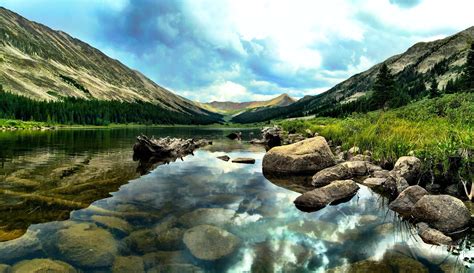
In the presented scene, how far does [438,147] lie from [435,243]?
27.0 feet

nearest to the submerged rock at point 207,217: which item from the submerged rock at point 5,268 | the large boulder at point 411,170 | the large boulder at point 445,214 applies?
the submerged rock at point 5,268

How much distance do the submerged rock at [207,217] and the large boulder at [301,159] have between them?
1138cm

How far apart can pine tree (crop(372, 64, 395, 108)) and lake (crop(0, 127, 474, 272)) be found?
9260 centimetres

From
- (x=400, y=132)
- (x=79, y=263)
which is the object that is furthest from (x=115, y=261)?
(x=400, y=132)

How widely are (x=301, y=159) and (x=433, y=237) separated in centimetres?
1382

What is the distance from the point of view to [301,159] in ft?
81.4

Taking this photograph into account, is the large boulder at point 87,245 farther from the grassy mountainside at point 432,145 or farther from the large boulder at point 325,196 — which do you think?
the grassy mountainside at point 432,145

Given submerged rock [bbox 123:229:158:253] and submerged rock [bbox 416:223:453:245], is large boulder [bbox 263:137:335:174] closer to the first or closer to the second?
submerged rock [bbox 416:223:453:245]

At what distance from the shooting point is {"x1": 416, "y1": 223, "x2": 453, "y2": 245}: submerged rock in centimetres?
1105

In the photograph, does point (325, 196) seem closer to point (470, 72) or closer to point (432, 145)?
point (432, 145)

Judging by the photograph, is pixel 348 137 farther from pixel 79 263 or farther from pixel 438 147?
pixel 79 263

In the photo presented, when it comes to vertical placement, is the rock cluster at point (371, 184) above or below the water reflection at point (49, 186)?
above

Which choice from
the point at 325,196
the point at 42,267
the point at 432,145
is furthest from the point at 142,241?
the point at 432,145

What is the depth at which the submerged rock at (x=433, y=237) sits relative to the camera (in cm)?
1105
